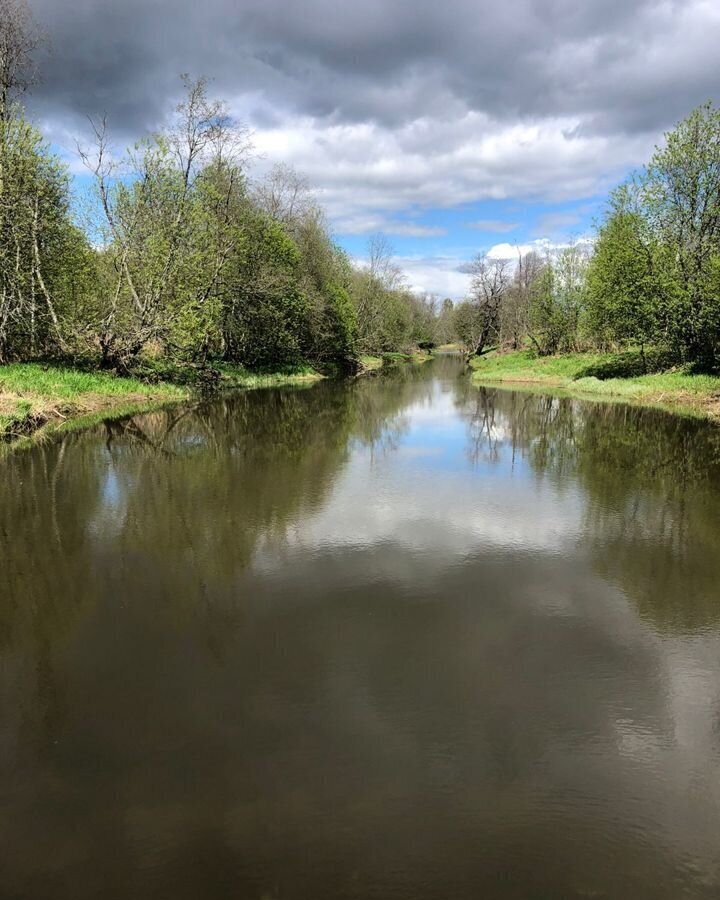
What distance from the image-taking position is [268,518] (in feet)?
33.0

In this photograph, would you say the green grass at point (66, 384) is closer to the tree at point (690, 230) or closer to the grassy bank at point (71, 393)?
the grassy bank at point (71, 393)

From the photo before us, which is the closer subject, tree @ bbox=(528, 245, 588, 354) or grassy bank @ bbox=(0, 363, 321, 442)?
grassy bank @ bbox=(0, 363, 321, 442)

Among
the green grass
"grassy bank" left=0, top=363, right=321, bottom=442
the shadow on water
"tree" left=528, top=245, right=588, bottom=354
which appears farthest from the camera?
"tree" left=528, top=245, right=588, bottom=354

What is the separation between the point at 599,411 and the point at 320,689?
80.6ft

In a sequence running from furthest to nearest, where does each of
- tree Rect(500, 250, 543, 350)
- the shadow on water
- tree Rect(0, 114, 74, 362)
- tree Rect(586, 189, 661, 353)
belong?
tree Rect(500, 250, 543, 350) → tree Rect(586, 189, 661, 353) → tree Rect(0, 114, 74, 362) → the shadow on water

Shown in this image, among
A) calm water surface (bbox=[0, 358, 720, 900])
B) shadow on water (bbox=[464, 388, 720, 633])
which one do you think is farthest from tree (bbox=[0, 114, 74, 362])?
shadow on water (bbox=[464, 388, 720, 633])

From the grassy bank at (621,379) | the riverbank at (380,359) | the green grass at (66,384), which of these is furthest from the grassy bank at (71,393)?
the riverbank at (380,359)

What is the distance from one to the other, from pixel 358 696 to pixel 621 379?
111 feet

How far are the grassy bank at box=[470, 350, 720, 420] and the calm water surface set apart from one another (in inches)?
757

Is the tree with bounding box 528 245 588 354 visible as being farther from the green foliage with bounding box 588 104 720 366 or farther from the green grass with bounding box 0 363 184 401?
the green grass with bounding box 0 363 184 401

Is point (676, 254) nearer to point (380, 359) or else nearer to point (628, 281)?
point (628, 281)

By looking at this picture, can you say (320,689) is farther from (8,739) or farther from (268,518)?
(268,518)

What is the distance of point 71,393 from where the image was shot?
2355 cm

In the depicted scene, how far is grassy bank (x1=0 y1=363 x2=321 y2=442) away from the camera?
19.0 meters
